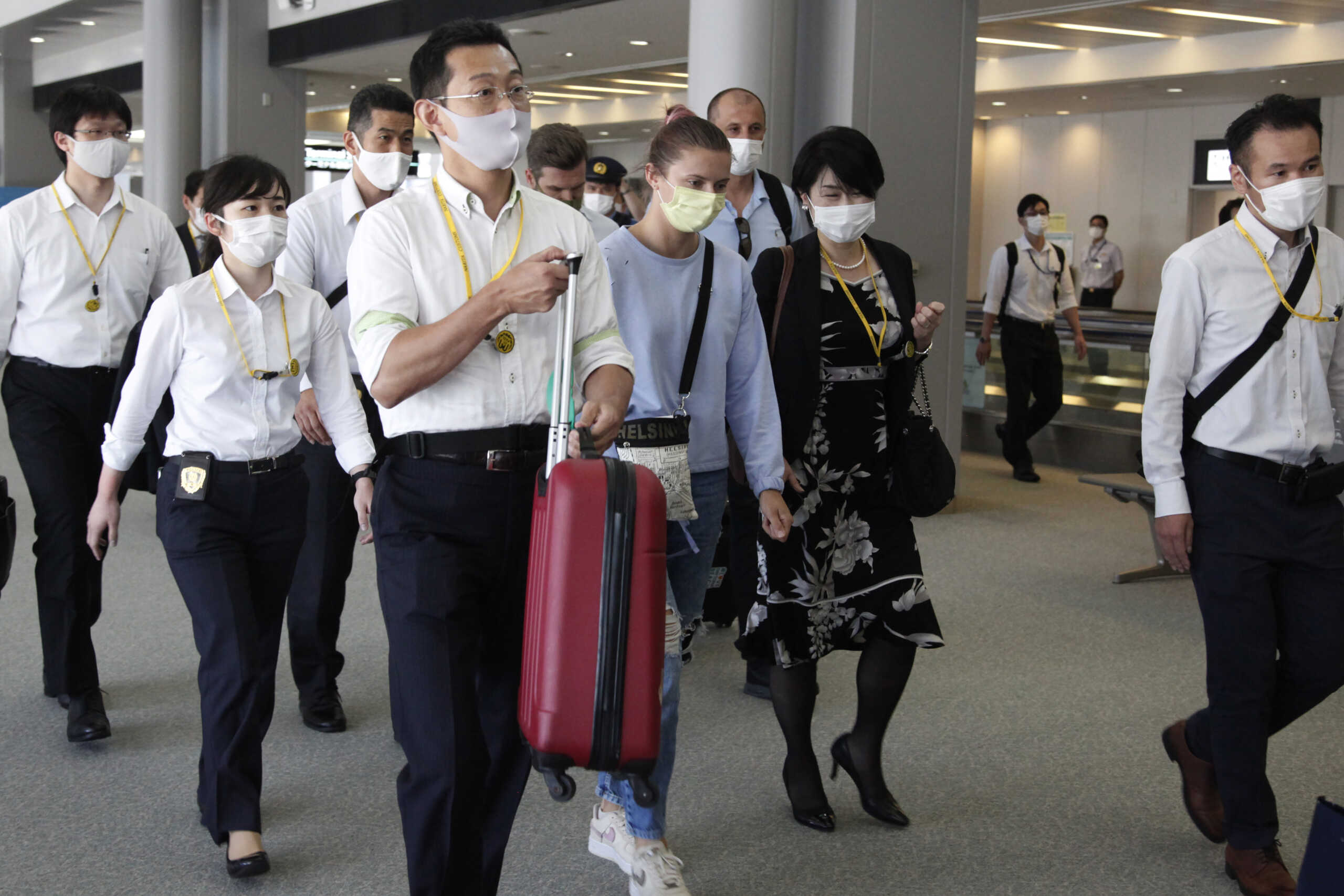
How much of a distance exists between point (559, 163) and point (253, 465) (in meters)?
1.49

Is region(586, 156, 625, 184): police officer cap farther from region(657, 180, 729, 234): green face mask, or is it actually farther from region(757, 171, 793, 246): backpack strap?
region(657, 180, 729, 234): green face mask

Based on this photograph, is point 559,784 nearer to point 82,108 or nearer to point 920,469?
point 920,469

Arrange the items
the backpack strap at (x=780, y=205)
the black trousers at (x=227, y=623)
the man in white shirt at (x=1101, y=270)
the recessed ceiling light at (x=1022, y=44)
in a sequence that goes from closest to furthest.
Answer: the black trousers at (x=227, y=623)
the backpack strap at (x=780, y=205)
the recessed ceiling light at (x=1022, y=44)
the man in white shirt at (x=1101, y=270)

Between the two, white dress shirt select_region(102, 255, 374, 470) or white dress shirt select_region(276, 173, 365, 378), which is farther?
white dress shirt select_region(276, 173, 365, 378)

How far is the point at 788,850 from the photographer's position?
3178 mm

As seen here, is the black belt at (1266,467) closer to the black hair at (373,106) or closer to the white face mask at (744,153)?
the white face mask at (744,153)

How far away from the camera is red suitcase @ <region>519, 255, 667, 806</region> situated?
199 cm

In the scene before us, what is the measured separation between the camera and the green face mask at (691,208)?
2799 millimetres

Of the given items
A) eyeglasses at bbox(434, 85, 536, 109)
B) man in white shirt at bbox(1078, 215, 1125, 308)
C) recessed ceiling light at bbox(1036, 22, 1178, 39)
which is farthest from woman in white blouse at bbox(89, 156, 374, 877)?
man in white shirt at bbox(1078, 215, 1125, 308)

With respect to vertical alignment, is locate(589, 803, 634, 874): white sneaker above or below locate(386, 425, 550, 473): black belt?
below

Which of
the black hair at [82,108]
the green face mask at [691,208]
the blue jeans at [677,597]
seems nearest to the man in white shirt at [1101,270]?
the black hair at [82,108]

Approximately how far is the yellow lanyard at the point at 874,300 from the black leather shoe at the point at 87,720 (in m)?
2.55

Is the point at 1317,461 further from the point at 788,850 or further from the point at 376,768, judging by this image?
the point at 376,768

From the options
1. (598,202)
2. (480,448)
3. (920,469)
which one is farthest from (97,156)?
(920,469)
